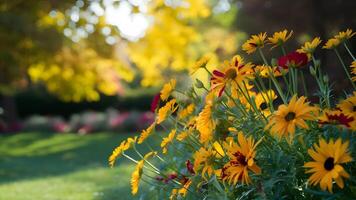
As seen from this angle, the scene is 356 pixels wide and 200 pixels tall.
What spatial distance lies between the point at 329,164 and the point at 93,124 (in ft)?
46.8

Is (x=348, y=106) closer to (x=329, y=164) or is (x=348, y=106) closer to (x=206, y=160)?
(x=329, y=164)

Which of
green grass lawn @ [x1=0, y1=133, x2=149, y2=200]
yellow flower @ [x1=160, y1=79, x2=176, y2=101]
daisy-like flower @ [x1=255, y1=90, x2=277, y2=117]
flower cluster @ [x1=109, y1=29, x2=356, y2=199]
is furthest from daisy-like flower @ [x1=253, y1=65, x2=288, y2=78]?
green grass lawn @ [x1=0, y1=133, x2=149, y2=200]

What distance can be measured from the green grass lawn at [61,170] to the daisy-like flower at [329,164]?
2703 millimetres

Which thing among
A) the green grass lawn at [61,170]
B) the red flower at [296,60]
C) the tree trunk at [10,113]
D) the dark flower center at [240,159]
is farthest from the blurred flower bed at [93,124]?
the dark flower center at [240,159]

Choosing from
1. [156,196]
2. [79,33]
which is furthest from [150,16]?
[156,196]

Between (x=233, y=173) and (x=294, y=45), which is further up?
(x=294, y=45)

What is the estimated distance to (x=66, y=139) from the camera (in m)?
13.7

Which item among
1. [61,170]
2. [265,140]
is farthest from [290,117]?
[61,170]

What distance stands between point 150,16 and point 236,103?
9873mm

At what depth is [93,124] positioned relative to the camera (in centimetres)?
1628

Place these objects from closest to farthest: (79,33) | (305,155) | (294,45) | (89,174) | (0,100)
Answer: (305,155)
(89,174)
(79,33)
(294,45)
(0,100)

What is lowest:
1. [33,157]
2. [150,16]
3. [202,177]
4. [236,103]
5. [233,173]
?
[233,173]

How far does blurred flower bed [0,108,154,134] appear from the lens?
15.3 metres

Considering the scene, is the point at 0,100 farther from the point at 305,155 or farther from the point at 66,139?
the point at 305,155
